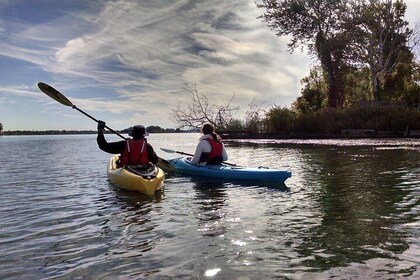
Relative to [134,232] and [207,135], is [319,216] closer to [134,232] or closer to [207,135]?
[134,232]

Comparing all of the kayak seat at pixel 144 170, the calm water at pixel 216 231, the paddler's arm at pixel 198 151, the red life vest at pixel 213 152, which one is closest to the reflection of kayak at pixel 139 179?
the kayak seat at pixel 144 170

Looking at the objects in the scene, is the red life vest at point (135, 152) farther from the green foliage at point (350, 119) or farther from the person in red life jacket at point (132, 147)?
the green foliage at point (350, 119)

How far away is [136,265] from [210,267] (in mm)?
847

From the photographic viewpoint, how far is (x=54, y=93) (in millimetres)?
13266

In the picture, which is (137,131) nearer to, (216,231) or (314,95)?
(216,231)

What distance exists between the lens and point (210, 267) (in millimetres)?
4168

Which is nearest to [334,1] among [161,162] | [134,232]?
[161,162]

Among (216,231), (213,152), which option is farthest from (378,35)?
(216,231)

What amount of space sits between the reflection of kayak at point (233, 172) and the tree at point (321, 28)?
101 ft

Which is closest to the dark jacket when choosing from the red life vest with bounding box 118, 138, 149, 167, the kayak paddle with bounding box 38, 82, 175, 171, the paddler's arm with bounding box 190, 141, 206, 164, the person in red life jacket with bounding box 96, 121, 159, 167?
the person in red life jacket with bounding box 96, 121, 159, 167

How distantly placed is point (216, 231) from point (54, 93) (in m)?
9.95

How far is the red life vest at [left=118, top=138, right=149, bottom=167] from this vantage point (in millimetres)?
9703

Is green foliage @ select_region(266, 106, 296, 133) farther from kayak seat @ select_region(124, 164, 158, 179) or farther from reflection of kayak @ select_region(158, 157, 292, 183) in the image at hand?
kayak seat @ select_region(124, 164, 158, 179)

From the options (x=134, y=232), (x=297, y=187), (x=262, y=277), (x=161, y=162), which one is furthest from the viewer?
(x=161, y=162)
